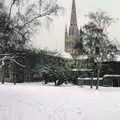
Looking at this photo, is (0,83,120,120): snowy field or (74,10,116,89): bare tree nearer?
(0,83,120,120): snowy field

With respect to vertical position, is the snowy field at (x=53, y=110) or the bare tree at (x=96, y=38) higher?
the bare tree at (x=96, y=38)

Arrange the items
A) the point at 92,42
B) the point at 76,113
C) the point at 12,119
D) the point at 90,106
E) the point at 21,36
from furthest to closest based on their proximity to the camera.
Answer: the point at 92,42 → the point at 21,36 → the point at 90,106 → the point at 76,113 → the point at 12,119

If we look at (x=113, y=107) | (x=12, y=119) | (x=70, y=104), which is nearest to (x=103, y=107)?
(x=113, y=107)

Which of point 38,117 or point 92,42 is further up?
point 92,42

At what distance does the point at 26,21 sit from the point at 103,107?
34.6 feet

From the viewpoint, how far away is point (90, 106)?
1454 centimetres

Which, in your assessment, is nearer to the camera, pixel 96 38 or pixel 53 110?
pixel 53 110

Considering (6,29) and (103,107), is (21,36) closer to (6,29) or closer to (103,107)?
(6,29)

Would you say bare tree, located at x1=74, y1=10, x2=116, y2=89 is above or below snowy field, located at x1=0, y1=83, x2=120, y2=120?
above

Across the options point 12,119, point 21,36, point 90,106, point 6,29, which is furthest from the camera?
point 21,36

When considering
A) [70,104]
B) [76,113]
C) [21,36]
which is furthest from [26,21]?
[76,113]

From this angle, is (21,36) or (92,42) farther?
(92,42)

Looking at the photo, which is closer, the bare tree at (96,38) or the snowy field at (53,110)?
the snowy field at (53,110)

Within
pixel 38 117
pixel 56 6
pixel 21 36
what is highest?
pixel 56 6
